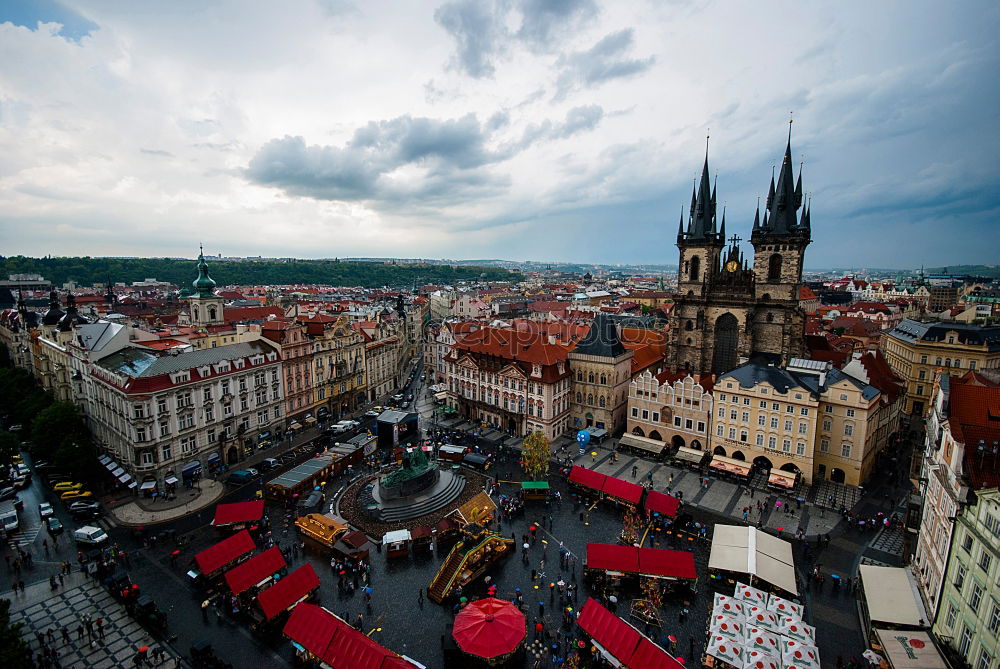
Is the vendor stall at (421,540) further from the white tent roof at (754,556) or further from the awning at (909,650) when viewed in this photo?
the awning at (909,650)

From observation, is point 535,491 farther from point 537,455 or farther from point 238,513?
point 238,513

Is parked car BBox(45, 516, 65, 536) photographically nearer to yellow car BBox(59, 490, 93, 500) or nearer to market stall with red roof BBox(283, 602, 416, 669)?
yellow car BBox(59, 490, 93, 500)

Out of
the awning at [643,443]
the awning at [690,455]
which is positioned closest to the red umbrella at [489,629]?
the awning at [690,455]

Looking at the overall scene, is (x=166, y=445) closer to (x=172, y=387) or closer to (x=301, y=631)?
(x=172, y=387)

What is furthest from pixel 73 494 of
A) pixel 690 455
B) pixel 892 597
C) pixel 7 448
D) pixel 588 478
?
pixel 892 597

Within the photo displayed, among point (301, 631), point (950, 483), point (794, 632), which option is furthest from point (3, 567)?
point (950, 483)
